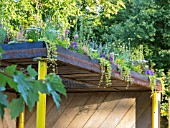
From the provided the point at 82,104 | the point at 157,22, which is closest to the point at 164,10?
the point at 157,22

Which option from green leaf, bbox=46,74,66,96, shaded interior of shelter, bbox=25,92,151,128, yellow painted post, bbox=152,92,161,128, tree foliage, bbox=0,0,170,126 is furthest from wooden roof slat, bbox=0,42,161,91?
tree foliage, bbox=0,0,170,126

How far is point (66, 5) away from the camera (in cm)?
890

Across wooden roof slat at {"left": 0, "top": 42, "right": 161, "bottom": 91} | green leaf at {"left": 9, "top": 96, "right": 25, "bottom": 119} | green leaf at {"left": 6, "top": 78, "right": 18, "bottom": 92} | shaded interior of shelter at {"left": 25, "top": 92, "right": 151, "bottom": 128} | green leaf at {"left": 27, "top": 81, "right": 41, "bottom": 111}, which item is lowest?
shaded interior of shelter at {"left": 25, "top": 92, "right": 151, "bottom": 128}

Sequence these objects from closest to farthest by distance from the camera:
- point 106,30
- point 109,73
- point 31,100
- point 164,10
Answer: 1. point 31,100
2. point 109,73
3. point 164,10
4. point 106,30

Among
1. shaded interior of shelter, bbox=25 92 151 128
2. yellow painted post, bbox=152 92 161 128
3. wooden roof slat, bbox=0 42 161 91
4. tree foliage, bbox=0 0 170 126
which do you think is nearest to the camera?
wooden roof slat, bbox=0 42 161 91

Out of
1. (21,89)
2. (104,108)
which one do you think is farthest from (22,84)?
(104,108)

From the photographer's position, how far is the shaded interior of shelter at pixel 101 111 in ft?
15.2

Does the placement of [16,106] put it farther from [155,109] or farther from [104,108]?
[104,108]

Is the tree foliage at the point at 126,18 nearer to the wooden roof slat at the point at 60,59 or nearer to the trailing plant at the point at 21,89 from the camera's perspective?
the wooden roof slat at the point at 60,59

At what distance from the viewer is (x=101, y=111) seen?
4816mm

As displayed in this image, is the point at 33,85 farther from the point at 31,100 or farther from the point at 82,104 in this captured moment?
the point at 82,104

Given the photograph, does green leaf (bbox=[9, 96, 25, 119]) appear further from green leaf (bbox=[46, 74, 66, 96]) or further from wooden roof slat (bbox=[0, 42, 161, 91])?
wooden roof slat (bbox=[0, 42, 161, 91])

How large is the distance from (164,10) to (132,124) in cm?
556

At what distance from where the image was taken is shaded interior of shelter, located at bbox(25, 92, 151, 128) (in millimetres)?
4637
